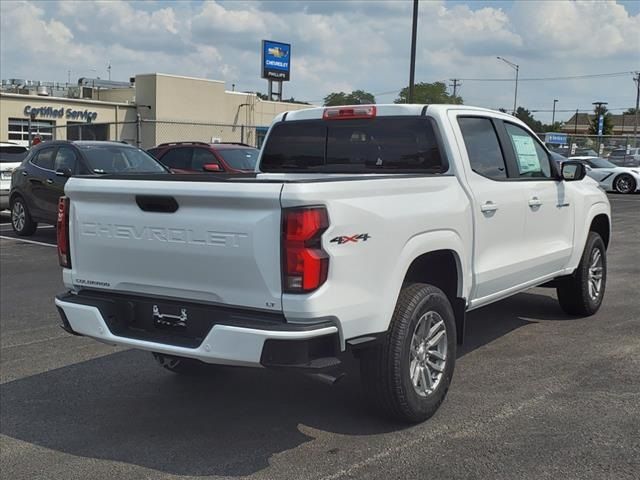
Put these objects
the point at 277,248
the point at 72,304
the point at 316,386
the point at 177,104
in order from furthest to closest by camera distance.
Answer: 1. the point at 177,104
2. the point at 316,386
3. the point at 72,304
4. the point at 277,248

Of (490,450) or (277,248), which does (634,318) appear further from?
(277,248)

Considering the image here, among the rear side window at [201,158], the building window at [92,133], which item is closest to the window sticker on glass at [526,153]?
the rear side window at [201,158]

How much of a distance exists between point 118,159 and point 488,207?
8424 millimetres

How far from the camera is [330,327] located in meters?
3.60

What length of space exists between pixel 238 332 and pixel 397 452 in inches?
45.0

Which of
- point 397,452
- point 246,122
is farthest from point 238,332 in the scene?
point 246,122

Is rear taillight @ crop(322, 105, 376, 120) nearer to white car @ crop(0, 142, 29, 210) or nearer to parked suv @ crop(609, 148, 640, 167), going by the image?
white car @ crop(0, 142, 29, 210)

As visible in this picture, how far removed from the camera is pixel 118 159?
12008mm

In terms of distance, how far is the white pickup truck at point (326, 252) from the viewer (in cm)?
355

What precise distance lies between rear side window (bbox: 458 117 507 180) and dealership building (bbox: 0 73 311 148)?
32.2 m

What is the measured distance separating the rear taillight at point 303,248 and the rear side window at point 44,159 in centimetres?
1003

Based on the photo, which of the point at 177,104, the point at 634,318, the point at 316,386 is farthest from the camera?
the point at 177,104

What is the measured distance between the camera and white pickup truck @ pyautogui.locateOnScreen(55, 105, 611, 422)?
3551 mm

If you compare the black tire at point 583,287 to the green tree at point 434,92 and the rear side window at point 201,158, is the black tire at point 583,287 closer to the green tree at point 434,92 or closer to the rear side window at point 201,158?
the rear side window at point 201,158
